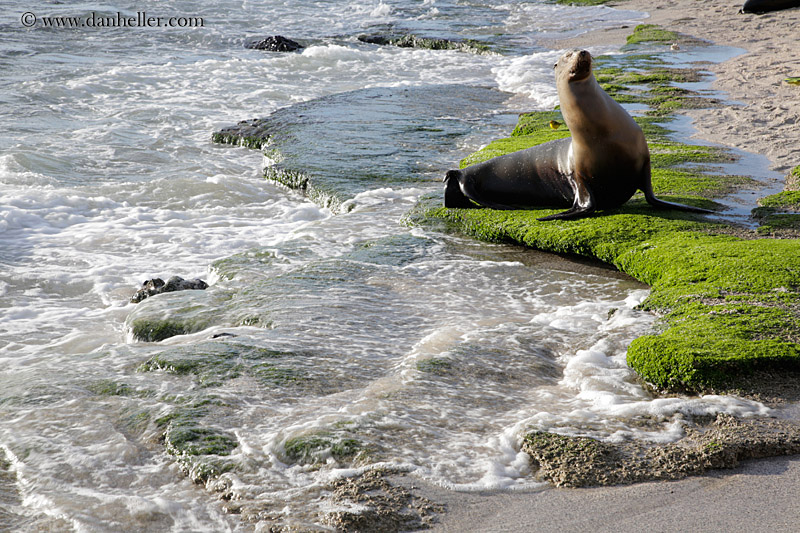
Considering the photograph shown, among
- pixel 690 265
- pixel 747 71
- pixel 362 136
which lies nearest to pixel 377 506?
pixel 690 265

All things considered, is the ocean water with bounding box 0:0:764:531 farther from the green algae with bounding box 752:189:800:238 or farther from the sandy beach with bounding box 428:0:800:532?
the green algae with bounding box 752:189:800:238

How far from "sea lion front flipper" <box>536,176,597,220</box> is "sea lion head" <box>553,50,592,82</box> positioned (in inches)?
34.4

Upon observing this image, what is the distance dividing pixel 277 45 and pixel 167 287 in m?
17.0

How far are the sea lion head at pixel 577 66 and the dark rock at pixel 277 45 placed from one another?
641 inches

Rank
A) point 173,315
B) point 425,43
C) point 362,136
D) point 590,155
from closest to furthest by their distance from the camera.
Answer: point 173,315, point 590,155, point 362,136, point 425,43

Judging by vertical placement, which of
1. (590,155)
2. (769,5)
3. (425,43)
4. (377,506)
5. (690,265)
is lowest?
(377,506)

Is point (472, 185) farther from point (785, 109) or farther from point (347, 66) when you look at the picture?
point (347, 66)

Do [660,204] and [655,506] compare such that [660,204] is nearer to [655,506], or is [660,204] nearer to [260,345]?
[260,345]

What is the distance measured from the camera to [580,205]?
6.77 m

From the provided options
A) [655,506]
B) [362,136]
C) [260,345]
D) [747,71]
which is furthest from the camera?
[747,71]

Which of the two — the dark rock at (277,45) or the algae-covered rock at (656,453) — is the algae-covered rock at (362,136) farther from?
the dark rock at (277,45)

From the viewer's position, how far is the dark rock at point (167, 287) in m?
6.09

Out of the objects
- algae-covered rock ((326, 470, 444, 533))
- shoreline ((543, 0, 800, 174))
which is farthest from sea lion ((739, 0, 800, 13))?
algae-covered rock ((326, 470, 444, 533))

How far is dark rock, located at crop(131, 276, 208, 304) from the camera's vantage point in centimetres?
609
